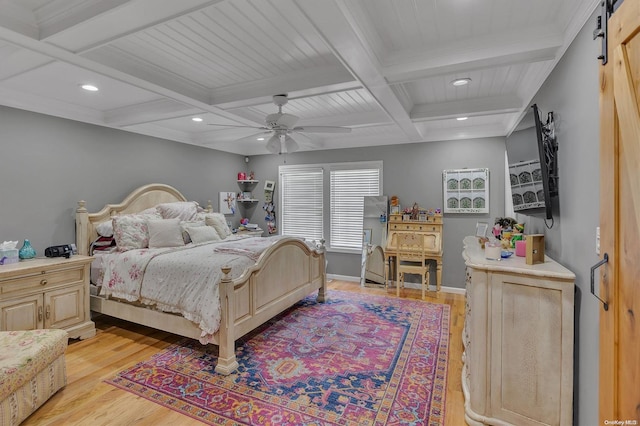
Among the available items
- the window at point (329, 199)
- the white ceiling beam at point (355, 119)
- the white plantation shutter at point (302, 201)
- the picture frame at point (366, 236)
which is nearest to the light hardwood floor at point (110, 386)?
the picture frame at point (366, 236)

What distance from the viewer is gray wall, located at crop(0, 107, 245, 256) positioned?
3.14 metres

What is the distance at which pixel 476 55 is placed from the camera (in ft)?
7.18

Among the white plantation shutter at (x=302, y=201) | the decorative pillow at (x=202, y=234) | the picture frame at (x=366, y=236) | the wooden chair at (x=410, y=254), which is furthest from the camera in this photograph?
the white plantation shutter at (x=302, y=201)

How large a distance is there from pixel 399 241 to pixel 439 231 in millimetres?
693

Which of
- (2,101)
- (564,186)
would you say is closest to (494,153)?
(564,186)

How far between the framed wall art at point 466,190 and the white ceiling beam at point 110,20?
4.23 m

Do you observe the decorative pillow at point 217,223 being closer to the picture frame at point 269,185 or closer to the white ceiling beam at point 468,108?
the picture frame at point 269,185

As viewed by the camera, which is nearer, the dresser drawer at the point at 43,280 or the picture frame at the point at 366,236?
the dresser drawer at the point at 43,280

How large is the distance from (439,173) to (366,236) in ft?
5.28

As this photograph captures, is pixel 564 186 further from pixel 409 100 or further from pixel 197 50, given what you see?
pixel 197 50

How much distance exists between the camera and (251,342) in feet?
10.3

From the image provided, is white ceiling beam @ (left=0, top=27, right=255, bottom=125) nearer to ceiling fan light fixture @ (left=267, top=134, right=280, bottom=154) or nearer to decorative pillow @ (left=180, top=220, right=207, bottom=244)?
ceiling fan light fixture @ (left=267, top=134, right=280, bottom=154)

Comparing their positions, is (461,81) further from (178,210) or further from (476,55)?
(178,210)

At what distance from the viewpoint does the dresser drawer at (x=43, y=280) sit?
8.86ft
